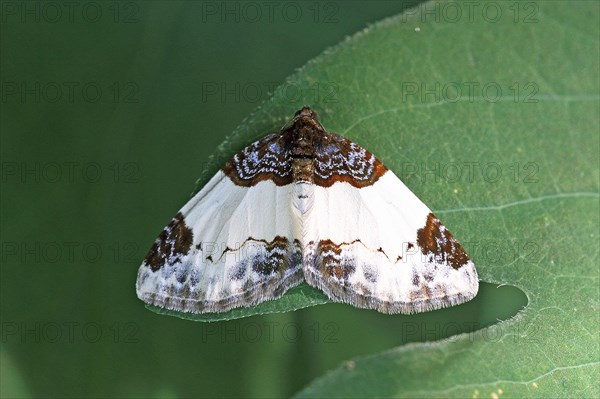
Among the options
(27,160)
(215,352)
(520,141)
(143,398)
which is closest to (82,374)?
(143,398)

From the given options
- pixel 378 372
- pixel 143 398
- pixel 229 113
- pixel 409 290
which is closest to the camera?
pixel 378 372

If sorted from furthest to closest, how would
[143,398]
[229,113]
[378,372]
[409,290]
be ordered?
[229,113]
[143,398]
[409,290]
[378,372]

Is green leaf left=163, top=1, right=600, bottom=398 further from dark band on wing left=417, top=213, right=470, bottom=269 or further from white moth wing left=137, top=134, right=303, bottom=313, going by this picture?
white moth wing left=137, top=134, right=303, bottom=313

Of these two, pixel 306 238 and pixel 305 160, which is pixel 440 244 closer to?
pixel 306 238

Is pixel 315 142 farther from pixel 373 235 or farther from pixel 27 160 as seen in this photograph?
pixel 27 160

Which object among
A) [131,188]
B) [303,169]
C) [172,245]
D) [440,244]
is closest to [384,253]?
[440,244]

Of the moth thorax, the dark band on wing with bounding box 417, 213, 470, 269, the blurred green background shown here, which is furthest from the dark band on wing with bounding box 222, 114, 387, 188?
the blurred green background

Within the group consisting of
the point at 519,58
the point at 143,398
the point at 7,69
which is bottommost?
the point at 143,398
